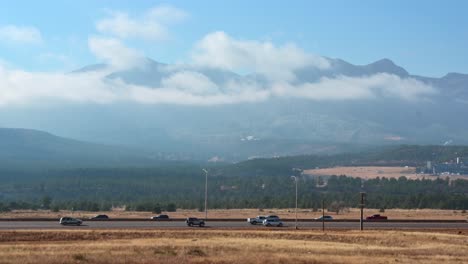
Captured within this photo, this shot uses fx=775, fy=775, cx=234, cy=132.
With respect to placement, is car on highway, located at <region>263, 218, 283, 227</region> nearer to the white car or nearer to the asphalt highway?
the white car

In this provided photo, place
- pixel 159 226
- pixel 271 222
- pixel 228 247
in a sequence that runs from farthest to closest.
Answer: pixel 271 222 < pixel 159 226 < pixel 228 247

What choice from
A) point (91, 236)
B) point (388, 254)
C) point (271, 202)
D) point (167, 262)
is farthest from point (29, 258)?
point (271, 202)

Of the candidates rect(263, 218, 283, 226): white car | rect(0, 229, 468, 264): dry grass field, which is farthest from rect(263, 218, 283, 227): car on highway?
rect(0, 229, 468, 264): dry grass field

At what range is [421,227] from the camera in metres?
88.3

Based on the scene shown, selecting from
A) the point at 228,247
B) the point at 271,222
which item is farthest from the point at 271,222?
the point at 228,247

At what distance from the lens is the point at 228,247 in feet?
188

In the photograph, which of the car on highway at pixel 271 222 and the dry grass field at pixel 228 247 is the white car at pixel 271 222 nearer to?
the car on highway at pixel 271 222

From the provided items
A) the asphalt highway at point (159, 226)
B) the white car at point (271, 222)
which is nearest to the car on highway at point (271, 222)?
the white car at point (271, 222)

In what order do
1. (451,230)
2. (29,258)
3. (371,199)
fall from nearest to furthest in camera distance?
1. (29,258)
2. (451,230)
3. (371,199)

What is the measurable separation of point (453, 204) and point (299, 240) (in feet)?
307

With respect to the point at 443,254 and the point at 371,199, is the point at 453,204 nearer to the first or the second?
the point at 371,199

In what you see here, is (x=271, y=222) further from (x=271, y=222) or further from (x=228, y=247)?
(x=228, y=247)

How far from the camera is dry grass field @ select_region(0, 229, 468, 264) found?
50406 mm

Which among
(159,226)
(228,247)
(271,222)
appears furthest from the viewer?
(271,222)
